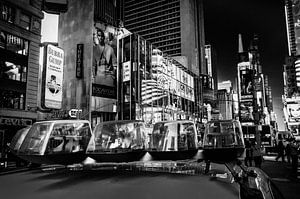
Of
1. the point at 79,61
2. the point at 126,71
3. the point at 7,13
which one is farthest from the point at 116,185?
the point at 126,71

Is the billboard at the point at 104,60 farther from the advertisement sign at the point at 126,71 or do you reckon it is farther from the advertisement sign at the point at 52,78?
the advertisement sign at the point at 52,78

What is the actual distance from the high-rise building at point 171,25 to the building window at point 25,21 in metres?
59.8

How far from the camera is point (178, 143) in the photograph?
4535 millimetres

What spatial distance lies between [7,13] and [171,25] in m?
88.5

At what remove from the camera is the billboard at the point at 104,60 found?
120 ft

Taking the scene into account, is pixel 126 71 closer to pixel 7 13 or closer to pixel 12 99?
pixel 7 13

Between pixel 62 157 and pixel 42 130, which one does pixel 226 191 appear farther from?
pixel 42 130

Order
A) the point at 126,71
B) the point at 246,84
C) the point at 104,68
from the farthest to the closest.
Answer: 1. the point at 246,84
2. the point at 126,71
3. the point at 104,68

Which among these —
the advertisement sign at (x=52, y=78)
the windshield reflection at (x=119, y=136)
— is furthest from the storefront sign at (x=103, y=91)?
the windshield reflection at (x=119, y=136)

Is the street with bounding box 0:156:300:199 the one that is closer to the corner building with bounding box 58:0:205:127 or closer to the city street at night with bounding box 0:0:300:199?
the city street at night with bounding box 0:0:300:199

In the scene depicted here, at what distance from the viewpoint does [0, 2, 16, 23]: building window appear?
23125mm

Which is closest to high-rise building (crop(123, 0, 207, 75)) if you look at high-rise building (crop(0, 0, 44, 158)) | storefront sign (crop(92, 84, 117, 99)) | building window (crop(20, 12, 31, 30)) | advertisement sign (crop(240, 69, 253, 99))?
advertisement sign (crop(240, 69, 253, 99))

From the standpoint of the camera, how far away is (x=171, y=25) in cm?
10612

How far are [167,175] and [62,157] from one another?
4.82 ft
